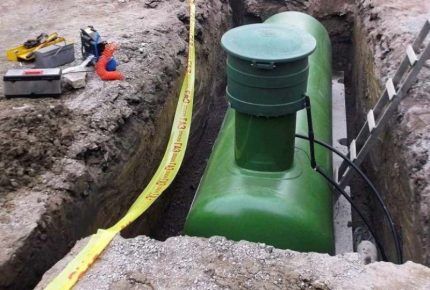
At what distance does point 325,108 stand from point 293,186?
1435 millimetres

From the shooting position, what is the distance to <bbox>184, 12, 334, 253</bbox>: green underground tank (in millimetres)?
3078

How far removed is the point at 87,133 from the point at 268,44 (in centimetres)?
140

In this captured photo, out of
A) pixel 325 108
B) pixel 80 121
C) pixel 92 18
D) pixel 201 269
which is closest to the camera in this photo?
pixel 201 269

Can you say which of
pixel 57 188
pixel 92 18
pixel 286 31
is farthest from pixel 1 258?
pixel 92 18

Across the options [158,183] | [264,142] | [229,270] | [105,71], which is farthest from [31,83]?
[229,270]

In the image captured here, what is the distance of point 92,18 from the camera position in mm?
5602

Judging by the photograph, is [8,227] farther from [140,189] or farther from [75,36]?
[75,36]

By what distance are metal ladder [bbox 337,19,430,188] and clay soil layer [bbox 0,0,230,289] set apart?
166cm

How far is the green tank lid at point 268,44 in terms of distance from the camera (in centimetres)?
301

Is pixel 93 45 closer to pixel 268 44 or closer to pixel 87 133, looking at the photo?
pixel 87 133

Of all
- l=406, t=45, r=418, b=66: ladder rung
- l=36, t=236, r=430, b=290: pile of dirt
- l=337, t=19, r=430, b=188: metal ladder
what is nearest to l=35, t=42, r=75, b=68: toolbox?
l=36, t=236, r=430, b=290: pile of dirt

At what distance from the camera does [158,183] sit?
3.87 meters

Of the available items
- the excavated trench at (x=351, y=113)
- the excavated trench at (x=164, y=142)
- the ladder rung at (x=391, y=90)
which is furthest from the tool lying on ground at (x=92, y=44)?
the ladder rung at (x=391, y=90)

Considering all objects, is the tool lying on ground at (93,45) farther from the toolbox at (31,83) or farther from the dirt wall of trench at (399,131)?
the dirt wall of trench at (399,131)
